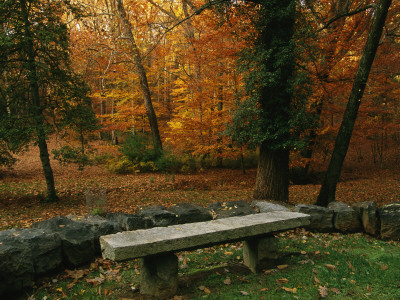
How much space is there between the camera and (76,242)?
164 inches

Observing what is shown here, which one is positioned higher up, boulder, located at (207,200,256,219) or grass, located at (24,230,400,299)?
boulder, located at (207,200,256,219)

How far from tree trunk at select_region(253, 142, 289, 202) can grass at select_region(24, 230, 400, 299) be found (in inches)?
128

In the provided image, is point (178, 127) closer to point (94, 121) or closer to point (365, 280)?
point (94, 121)

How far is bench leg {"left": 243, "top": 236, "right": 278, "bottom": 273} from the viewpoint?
4.11 metres

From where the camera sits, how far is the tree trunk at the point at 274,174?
8094 millimetres

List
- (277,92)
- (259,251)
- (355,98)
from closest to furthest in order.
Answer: (259,251), (355,98), (277,92)

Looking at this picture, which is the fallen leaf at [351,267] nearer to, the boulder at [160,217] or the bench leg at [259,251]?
the bench leg at [259,251]

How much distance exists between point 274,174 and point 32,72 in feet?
23.4

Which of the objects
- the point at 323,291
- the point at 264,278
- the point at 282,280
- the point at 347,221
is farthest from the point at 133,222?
the point at 347,221

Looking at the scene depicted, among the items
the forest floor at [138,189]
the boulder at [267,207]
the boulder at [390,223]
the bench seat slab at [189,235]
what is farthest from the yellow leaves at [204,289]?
the forest floor at [138,189]

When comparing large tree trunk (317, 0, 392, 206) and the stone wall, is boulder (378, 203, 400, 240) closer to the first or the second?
the stone wall

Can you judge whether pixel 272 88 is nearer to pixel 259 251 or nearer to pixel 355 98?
pixel 355 98

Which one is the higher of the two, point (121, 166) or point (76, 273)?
point (121, 166)

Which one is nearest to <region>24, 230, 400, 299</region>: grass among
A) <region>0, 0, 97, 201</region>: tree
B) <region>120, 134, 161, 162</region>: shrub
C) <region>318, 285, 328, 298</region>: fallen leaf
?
<region>318, 285, 328, 298</region>: fallen leaf
